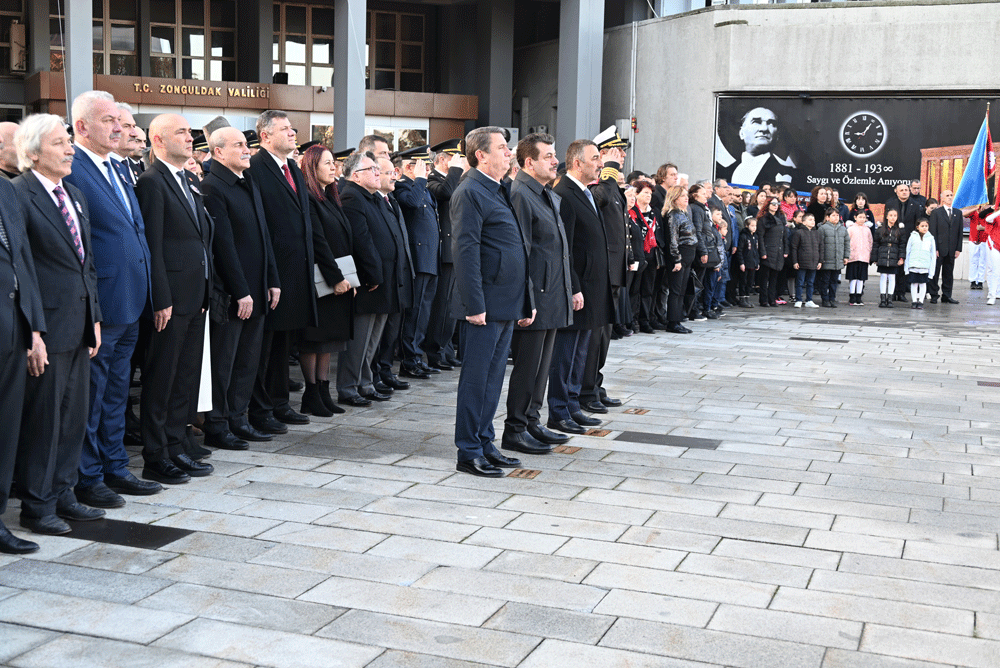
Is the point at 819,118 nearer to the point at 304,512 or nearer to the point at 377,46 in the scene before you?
the point at 377,46

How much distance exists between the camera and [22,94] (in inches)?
1216

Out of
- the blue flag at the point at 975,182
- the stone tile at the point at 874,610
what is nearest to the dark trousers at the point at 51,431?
the stone tile at the point at 874,610

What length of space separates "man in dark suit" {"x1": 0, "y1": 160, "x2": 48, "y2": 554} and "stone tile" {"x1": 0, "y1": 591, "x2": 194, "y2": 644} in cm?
70

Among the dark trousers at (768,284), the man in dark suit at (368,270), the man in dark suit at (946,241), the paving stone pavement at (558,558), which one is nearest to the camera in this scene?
the paving stone pavement at (558,558)

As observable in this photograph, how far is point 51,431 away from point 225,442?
1.86 m

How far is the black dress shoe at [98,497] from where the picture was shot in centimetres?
562

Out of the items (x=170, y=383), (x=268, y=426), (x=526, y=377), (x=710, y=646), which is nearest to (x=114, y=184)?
(x=170, y=383)

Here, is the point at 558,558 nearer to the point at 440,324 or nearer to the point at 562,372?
the point at 562,372

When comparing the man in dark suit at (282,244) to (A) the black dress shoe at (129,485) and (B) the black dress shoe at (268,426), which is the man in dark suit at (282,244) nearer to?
(B) the black dress shoe at (268,426)

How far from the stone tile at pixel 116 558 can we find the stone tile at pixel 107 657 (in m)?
0.79

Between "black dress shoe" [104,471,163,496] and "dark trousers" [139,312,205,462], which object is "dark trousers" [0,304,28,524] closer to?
"black dress shoe" [104,471,163,496]

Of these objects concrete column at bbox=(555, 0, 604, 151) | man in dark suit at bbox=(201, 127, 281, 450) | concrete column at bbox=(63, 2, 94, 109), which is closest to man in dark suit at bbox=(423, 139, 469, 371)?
man in dark suit at bbox=(201, 127, 281, 450)

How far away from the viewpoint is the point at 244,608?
4.25m

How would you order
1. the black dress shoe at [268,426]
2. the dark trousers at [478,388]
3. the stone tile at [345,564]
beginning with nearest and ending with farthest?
the stone tile at [345,564] → the dark trousers at [478,388] → the black dress shoe at [268,426]
